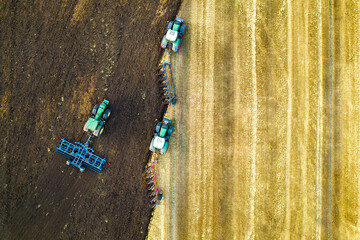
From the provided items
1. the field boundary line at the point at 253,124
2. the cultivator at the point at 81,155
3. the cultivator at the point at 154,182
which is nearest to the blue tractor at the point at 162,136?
the cultivator at the point at 154,182

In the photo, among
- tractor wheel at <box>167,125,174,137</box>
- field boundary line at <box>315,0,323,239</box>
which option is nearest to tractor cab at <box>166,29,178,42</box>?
tractor wheel at <box>167,125,174,137</box>

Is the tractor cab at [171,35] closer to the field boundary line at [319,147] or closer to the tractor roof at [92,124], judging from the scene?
the tractor roof at [92,124]

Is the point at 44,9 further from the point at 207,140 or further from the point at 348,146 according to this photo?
the point at 348,146

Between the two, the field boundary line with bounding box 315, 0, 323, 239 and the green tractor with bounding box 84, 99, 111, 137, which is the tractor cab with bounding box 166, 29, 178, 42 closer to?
the green tractor with bounding box 84, 99, 111, 137

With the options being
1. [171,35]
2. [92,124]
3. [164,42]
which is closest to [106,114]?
[92,124]

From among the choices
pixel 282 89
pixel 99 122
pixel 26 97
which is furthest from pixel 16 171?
pixel 282 89

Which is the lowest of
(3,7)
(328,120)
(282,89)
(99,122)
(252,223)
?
(252,223)
